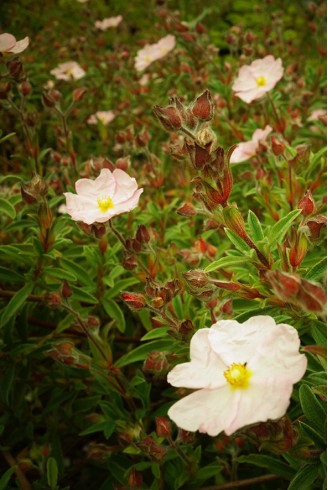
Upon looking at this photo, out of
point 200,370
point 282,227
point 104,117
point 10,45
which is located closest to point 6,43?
point 10,45

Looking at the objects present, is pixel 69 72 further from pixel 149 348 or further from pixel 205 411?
pixel 205 411

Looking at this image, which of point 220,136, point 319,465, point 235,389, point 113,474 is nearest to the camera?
point 235,389

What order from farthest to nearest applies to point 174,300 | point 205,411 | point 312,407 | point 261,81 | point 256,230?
point 261,81 < point 174,300 < point 256,230 < point 312,407 < point 205,411

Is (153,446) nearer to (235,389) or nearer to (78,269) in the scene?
(235,389)

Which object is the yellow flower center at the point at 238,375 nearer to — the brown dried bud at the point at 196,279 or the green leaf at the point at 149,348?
the brown dried bud at the point at 196,279

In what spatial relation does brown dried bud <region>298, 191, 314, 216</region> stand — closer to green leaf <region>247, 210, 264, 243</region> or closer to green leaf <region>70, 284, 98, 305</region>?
green leaf <region>247, 210, 264, 243</region>

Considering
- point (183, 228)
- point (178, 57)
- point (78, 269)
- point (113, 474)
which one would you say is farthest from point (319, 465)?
point (178, 57)

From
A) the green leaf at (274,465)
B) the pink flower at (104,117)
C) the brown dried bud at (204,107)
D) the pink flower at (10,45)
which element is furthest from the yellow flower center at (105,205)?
the pink flower at (104,117)
